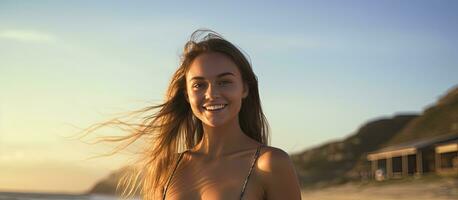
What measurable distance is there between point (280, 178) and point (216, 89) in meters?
0.58

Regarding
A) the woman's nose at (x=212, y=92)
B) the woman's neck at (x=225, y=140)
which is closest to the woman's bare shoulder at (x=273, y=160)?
the woman's neck at (x=225, y=140)

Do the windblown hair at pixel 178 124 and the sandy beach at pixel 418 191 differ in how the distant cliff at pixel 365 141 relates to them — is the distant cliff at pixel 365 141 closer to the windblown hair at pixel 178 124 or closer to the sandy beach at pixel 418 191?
the sandy beach at pixel 418 191

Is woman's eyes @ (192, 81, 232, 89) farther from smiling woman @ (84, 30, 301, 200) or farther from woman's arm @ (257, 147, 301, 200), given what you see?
woman's arm @ (257, 147, 301, 200)

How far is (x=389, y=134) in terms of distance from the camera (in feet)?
278

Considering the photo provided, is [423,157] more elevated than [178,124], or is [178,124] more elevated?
[178,124]

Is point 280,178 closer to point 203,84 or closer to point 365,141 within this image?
point 203,84

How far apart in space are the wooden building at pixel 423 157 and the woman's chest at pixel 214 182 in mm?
27636

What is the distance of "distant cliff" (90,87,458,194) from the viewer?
4969cm

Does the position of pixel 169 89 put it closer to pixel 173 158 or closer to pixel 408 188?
pixel 173 158

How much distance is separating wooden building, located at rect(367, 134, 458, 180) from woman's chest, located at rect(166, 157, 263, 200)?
27636 mm

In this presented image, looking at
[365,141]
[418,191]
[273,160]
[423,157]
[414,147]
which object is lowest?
[418,191]

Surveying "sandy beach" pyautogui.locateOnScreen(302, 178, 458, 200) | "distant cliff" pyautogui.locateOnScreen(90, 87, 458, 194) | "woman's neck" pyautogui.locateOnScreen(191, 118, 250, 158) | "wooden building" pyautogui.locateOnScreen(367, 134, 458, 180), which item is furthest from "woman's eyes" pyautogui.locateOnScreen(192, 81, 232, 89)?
"distant cliff" pyautogui.locateOnScreen(90, 87, 458, 194)

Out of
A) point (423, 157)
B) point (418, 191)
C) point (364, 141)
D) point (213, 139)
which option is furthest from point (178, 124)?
point (364, 141)

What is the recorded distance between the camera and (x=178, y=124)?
12.7 ft
